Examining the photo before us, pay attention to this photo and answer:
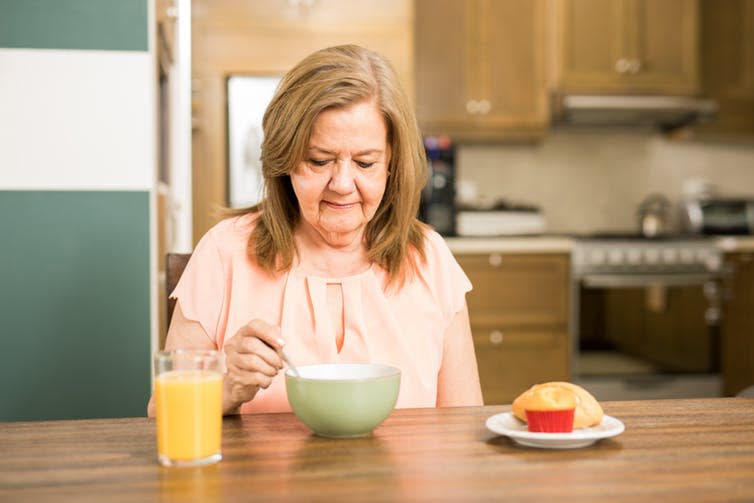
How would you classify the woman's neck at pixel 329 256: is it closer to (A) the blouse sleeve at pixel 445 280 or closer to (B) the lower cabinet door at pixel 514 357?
(A) the blouse sleeve at pixel 445 280

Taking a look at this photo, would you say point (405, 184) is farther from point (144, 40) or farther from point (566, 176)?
point (566, 176)

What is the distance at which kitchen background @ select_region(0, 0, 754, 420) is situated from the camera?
1.85m

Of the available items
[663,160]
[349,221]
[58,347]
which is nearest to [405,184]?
[349,221]

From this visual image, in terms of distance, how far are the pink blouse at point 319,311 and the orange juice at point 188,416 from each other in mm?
392

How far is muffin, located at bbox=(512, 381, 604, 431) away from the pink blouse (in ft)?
1.20

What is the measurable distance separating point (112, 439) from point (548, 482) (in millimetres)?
488

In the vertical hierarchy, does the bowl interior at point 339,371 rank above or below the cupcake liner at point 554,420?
above

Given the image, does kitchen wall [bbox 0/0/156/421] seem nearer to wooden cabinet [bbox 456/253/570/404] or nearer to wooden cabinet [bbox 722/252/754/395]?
wooden cabinet [bbox 456/253/570/404]

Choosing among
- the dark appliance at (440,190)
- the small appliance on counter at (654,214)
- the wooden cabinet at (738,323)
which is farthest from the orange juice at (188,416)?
the small appliance on counter at (654,214)

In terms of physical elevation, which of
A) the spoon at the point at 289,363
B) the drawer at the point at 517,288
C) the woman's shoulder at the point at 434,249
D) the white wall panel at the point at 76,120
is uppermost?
the white wall panel at the point at 76,120

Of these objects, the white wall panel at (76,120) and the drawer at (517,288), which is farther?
the drawer at (517,288)

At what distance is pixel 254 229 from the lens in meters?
1.42

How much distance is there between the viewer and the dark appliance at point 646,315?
3.55m

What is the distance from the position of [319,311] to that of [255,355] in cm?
32
